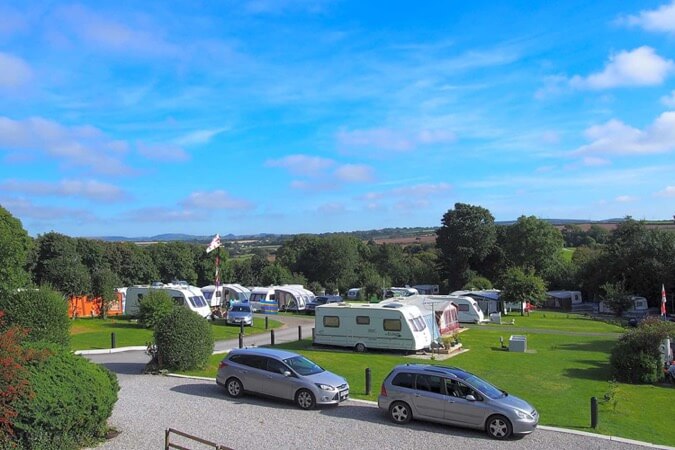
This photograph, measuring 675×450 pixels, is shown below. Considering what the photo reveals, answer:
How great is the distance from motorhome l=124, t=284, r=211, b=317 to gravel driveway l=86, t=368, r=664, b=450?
21.1 m

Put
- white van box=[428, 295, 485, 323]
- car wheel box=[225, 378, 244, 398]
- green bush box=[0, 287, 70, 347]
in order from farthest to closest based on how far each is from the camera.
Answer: white van box=[428, 295, 485, 323], green bush box=[0, 287, 70, 347], car wheel box=[225, 378, 244, 398]

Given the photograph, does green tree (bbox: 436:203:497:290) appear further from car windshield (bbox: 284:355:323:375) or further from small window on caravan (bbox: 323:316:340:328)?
car windshield (bbox: 284:355:323:375)

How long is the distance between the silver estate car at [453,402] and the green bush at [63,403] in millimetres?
6464

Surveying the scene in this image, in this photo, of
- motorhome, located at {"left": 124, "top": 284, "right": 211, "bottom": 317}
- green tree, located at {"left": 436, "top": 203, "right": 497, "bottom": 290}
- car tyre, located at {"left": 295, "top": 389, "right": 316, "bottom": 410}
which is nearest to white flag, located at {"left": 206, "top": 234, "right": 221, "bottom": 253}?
motorhome, located at {"left": 124, "top": 284, "right": 211, "bottom": 317}

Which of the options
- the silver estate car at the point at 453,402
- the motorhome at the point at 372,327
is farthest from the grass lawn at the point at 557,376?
the silver estate car at the point at 453,402

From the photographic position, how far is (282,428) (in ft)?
41.5

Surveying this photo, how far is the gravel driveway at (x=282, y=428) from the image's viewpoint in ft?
38.1

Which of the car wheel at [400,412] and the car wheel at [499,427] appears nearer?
the car wheel at [499,427]

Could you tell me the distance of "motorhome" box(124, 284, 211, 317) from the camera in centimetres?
3622

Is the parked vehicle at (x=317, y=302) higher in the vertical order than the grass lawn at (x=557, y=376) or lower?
higher

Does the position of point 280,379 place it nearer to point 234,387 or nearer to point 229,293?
point 234,387

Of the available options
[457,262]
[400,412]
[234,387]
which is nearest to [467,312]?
[234,387]

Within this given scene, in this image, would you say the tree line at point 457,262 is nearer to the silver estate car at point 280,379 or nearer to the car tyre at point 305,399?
the silver estate car at point 280,379

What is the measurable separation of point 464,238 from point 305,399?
196ft
